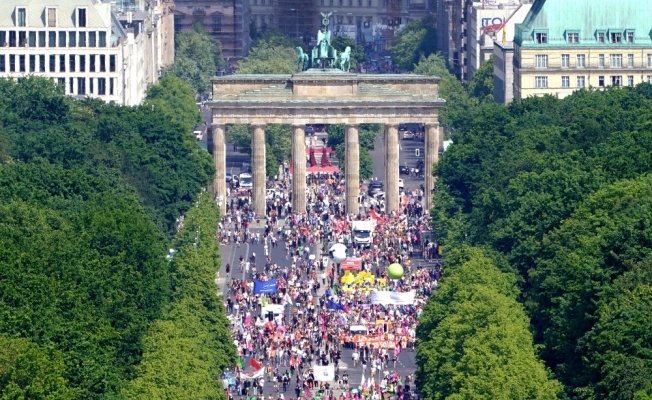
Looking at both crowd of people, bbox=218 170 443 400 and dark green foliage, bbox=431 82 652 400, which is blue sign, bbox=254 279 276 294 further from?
dark green foliage, bbox=431 82 652 400

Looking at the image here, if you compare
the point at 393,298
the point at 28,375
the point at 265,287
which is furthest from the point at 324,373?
the point at 28,375

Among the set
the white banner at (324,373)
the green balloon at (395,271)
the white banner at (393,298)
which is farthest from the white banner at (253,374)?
the green balloon at (395,271)

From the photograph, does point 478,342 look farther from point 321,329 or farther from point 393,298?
point 393,298

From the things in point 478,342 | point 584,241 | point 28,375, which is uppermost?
point 584,241

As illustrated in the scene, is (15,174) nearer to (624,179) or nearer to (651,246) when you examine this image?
(624,179)

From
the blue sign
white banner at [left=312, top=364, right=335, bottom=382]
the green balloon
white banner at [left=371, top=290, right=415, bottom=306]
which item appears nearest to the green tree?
white banner at [left=312, top=364, right=335, bottom=382]

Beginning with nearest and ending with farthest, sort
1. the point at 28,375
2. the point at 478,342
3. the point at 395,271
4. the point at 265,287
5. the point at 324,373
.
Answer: the point at 28,375, the point at 478,342, the point at 324,373, the point at 265,287, the point at 395,271

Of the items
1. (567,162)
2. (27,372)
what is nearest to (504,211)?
(567,162)

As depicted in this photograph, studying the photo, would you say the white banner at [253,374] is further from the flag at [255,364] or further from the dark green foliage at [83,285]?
the dark green foliage at [83,285]
